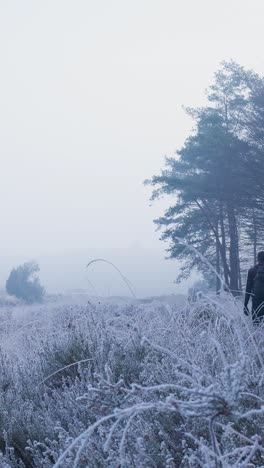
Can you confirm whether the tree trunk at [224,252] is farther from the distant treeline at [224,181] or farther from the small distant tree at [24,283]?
the small distant tree at [24,283]

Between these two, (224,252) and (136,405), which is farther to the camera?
(224,252)

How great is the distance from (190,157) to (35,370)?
2387cm

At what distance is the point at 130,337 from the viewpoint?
5.97 metres

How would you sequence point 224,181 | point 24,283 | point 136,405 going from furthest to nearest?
point 24,283 < point 224,181 < point 136,405

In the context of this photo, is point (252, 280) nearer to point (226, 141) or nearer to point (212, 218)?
point (226, 141)

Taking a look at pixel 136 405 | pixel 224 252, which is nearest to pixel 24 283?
pixel 224 252

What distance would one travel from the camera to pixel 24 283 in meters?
43.0

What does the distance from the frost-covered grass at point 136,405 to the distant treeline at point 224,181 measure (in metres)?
18.5

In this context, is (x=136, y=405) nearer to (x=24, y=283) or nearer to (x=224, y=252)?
(x=224, y=252)

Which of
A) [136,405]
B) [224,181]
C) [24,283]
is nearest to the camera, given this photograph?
[136,405]

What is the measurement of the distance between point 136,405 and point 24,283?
41938 millimetres

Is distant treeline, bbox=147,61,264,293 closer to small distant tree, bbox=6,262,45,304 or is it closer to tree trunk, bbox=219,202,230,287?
tree trunk, bbox=219,202,230,287

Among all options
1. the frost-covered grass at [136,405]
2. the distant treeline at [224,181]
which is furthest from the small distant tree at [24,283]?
the frost-covered grass at [136,405]

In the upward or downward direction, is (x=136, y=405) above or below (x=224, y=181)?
below
